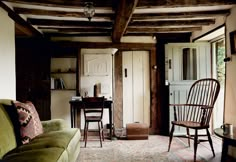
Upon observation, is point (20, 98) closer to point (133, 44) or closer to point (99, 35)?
point (99, 35)

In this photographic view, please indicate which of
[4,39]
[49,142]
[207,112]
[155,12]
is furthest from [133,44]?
[49,142]

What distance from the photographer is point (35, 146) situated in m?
2.87

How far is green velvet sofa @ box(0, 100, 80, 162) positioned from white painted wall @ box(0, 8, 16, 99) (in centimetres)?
63

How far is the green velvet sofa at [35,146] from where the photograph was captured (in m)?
2.48

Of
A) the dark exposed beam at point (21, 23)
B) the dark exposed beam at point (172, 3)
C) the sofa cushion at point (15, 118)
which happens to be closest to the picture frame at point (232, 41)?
the dark exposed beam at point (172, 3)

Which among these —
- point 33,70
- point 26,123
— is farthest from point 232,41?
point 33,70

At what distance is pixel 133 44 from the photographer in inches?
250

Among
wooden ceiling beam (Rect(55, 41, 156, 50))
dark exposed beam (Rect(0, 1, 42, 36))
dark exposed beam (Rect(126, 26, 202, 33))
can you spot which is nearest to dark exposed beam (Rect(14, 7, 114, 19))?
dark exposed beam (Rect(0, 1, 42, 36))

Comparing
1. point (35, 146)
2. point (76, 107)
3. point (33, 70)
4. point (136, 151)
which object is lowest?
point (136, 151)

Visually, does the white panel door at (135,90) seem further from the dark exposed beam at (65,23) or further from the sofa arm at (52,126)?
the sofa arm at (52,126)

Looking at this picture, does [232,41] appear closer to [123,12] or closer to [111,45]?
[123,12]

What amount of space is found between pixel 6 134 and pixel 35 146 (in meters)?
0.33

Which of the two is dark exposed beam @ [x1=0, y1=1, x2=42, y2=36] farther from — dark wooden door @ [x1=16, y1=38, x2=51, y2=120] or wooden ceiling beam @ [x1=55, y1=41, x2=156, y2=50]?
wooden ceiling beam @ [x1=55, y1=41, x2=156, y2=50]

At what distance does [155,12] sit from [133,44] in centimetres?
190
